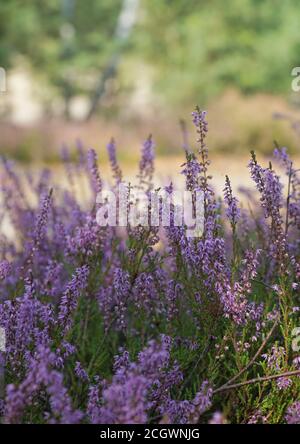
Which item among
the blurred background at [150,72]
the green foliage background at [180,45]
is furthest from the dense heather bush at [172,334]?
the green foliage background at [180,45]

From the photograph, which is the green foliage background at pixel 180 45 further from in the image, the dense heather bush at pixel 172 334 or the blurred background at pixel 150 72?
the dense heather bush at pixel 172 334

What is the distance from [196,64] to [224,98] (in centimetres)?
297

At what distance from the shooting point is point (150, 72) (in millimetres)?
28078

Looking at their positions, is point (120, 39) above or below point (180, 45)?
below

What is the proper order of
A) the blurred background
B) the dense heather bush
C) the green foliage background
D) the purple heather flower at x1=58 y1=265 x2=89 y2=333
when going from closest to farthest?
the dense heather bush
the purple heather flower at x1=58 y1=265 x2=89 y2=333
the blurred background
the green foliage background

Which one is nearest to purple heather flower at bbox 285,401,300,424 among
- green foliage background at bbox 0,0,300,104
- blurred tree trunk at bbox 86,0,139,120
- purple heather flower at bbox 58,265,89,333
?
purple heather flower at bbox 58,265,89,333

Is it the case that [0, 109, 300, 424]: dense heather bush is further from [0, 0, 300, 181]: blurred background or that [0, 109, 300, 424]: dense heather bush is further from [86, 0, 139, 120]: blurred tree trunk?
[86, 0, 139, 120]: blurred tree trunk

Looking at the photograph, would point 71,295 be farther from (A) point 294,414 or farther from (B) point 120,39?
(B) point 120,39

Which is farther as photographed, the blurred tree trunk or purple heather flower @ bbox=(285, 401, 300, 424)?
the blurred tree trunk

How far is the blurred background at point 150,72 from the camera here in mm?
19234

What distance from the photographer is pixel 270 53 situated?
22734mm

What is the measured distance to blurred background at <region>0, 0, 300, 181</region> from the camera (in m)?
19.2

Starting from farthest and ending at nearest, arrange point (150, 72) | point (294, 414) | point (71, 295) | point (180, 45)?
point (150, 72)
point (180, 45)
point (71, 295)
point (294, 414)

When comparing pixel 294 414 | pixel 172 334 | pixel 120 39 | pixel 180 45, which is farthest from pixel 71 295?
pixel 180 45
